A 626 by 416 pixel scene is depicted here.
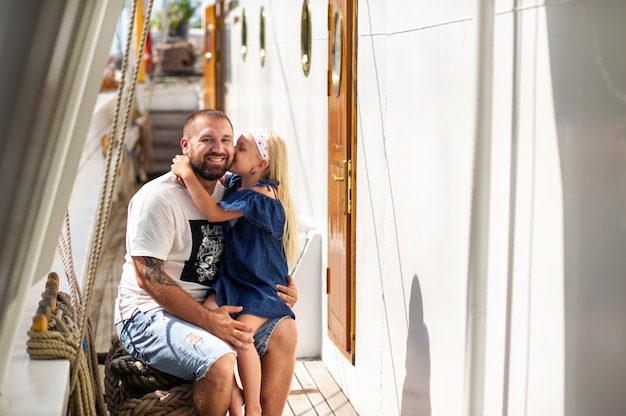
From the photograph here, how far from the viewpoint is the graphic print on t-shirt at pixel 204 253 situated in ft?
10.3

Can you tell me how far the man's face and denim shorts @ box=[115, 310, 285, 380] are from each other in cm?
50

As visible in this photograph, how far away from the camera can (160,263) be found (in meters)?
3.03

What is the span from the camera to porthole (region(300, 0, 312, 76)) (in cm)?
515

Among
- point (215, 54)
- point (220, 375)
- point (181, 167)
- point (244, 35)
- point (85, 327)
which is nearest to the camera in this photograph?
point (85, 327)

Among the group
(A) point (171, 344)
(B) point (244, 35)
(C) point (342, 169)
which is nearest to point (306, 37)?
(C) point (342, 169)

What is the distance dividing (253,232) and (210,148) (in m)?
0.33

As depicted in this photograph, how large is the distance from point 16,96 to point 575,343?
4.31ft

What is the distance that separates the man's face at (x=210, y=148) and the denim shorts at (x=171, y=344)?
503 millimetres

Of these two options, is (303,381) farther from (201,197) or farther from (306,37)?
(306,37)

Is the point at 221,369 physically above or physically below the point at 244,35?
below

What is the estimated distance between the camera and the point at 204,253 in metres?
3.17

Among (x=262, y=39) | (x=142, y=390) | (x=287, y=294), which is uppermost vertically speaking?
(x=262, y=39)

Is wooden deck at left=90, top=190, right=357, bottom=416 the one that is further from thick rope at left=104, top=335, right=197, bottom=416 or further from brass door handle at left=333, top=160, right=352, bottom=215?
thick rope at left=104, top=335, right=197, bottom=416

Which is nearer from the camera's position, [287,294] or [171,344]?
[171,344]
